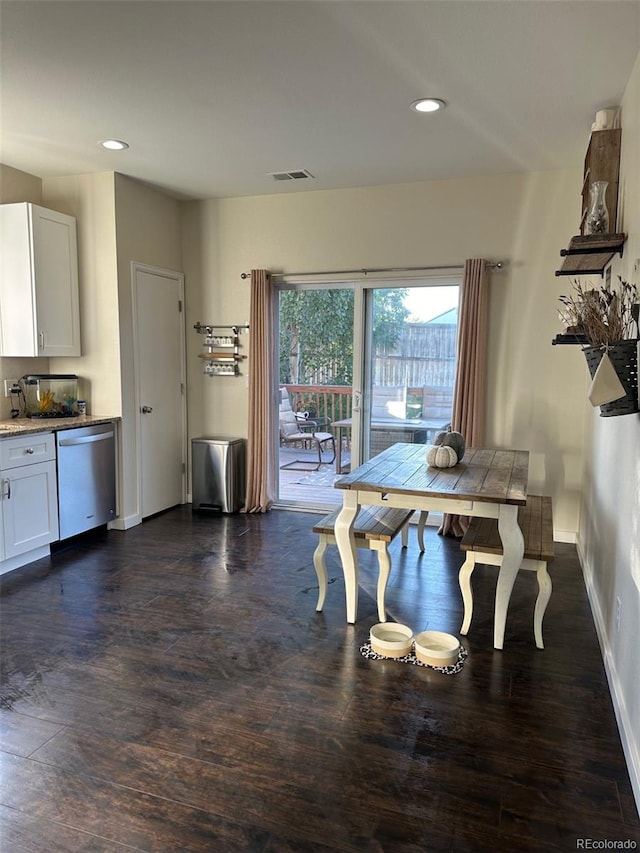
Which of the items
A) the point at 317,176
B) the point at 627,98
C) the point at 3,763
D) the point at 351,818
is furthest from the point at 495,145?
the point at 3,763

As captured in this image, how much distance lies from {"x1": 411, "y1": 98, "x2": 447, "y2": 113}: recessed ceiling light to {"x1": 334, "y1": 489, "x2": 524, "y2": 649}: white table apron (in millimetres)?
2084

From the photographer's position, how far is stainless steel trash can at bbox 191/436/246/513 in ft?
16.5

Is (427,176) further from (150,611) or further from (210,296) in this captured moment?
(150,611)

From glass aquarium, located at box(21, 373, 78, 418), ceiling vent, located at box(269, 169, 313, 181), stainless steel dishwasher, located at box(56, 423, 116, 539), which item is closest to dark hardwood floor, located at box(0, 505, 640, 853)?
stainless steel dishwasher, located at box(56, 423, 116, 539)

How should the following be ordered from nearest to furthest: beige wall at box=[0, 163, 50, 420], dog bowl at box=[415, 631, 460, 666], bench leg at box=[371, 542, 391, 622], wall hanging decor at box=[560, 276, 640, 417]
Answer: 1. wall hanging decor at box=[560, 276, 640, 417]
2. dog bowl at box=[415, 631, 460, 666]
3. bench leg at box=[371, 542, 391, 622]
4. beige wall at box=[0, 163, 50, 420]

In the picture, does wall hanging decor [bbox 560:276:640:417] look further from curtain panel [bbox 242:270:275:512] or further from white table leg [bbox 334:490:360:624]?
curtain panel [bbox 242:270:275:512]

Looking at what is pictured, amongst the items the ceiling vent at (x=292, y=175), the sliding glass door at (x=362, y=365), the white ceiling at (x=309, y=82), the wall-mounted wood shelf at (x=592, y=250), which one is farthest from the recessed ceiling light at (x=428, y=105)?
the sliding glass door at (x=362, y=365)

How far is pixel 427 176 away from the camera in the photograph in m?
4.32

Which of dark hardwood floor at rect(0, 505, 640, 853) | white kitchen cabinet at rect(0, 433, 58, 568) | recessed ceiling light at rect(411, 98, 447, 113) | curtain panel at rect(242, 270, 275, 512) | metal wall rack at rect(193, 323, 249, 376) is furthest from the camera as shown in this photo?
metal wall rack at rect(193, 323, 249, 376)

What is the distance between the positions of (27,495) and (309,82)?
298cm

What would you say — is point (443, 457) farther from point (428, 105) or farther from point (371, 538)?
point (428, 105)

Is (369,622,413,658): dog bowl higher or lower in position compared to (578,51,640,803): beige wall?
lower

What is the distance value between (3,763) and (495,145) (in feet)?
13.4

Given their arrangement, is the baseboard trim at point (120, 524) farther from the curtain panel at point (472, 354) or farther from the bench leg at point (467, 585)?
the bench leg at point (467, 585)
